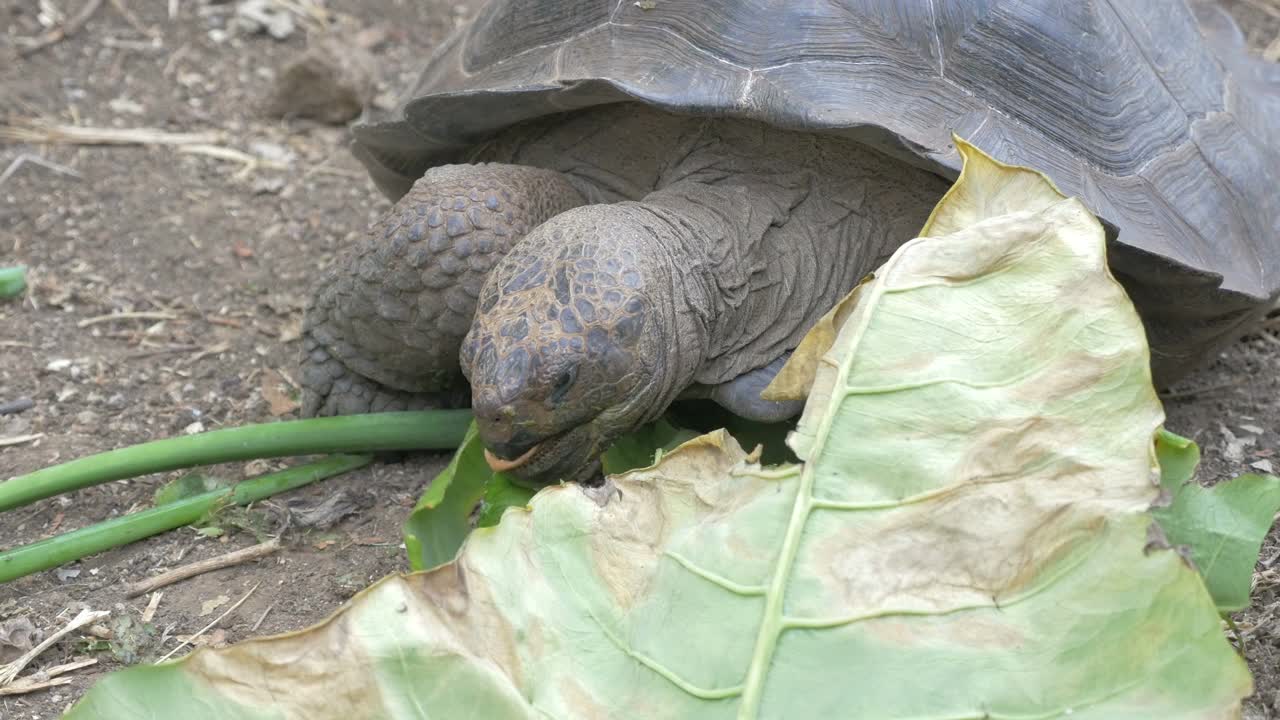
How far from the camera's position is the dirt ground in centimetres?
267

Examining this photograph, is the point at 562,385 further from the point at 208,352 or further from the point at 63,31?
the point at 63,31

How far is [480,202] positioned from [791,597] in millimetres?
1320

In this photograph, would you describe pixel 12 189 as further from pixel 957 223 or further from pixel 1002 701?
pixel 1002 701

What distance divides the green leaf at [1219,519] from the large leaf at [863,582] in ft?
0.39

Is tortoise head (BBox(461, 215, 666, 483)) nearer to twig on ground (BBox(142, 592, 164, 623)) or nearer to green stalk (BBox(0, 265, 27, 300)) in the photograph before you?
twig on ground (BBox(142, 592, 164, 623))

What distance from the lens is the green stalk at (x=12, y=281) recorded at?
3727 mm

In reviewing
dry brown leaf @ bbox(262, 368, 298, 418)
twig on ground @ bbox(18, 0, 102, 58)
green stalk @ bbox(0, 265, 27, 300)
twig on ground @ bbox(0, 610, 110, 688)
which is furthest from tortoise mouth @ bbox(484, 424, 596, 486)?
twig on ground @ bbox(18, 0, 102, 58)

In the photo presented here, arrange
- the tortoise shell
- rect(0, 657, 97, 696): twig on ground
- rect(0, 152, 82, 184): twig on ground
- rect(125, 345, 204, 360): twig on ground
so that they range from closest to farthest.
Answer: rect(0, 657, 97, 696): twig on ground < the tortoise shell < rect(125, 345, 204, 360): twig on ground < rect(0, 152, 82, 184): twig on ground

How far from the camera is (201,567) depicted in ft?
9.02

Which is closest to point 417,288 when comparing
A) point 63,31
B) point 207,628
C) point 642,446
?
point 642,446

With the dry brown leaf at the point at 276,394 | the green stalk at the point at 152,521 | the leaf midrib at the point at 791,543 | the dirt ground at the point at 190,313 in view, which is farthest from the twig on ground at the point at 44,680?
the leaf midrib at the point at 791,543

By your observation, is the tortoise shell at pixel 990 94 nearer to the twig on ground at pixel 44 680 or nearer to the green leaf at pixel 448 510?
the green leaf at pixel 448 510

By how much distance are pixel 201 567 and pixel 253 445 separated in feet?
0.97

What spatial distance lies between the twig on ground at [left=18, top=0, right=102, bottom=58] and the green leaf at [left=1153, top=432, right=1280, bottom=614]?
16.1ft
